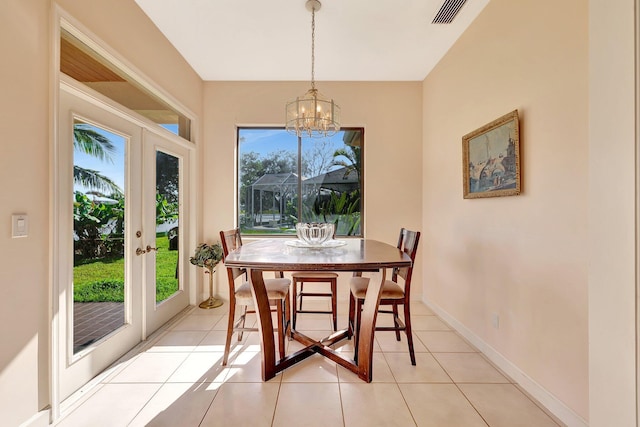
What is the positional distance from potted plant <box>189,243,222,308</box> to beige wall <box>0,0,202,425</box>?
1654mm

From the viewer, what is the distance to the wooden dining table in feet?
5.28

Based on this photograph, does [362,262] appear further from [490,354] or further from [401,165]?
[401,165]

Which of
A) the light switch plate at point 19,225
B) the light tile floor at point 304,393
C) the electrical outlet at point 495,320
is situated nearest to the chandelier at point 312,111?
the light switch plate at point 19,225

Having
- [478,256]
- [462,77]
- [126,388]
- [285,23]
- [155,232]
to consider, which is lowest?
[126,388]

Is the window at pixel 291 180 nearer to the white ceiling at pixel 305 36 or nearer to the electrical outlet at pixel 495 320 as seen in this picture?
the white ceiling at pixel 305 36

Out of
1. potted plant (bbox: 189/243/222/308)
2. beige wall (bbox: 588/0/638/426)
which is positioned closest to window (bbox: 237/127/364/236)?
potted plant (bbox: 189/243/222/308)

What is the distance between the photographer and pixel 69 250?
174 centimetres

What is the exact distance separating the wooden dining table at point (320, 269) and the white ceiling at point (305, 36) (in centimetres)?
209

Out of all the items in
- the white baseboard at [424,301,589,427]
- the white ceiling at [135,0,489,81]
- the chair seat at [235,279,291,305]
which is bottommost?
the white baseboard at [424,301,589,427]

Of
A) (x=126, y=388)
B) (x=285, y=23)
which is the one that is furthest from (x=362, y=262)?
(x=285, y=23)

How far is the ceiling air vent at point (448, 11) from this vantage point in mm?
2217

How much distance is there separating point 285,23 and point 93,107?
1.76m

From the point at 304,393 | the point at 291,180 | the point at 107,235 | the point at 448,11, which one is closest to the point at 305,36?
the point at 448,11

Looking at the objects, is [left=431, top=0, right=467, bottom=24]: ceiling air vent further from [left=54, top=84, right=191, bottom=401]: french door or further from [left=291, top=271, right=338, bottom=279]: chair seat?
[left=54, top=84, right=191, bottom=401]: french door
